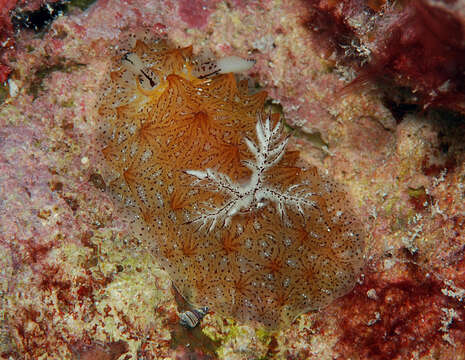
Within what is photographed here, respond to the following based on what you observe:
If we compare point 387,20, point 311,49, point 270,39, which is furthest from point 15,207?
point 387,20

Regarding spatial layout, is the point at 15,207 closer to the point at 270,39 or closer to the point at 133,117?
the point at 133,117

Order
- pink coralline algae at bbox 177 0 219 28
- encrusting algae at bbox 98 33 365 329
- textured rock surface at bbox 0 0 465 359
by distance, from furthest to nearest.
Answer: pink coralline algae at bbox 177 0 219 28 < encrusting algae at bbox 98 33 365 329 < textured rock surface at bbox 0 0 465 359

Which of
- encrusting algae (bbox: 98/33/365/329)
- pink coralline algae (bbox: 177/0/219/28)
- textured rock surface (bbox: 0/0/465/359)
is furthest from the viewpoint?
pink coralline algae (bbox: 177/0/219/28)

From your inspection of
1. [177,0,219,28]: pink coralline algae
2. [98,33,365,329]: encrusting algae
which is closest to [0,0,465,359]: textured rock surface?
[177,0,219,28]: pink coralline algae

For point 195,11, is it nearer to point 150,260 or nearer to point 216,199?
point 216,199

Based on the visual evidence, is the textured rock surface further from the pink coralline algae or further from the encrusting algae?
the encrusting algae

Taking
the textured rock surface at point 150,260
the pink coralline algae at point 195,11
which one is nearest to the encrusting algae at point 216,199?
the textured rock surface at point 150,260
